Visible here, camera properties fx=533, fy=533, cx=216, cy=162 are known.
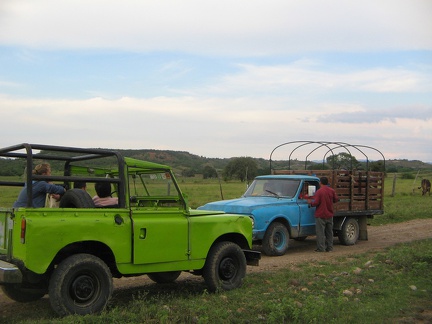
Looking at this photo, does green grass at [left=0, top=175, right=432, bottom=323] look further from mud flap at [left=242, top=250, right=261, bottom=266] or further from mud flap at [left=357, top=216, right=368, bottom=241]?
mud flap at [left=357, top=216, right=368, bottom=241]

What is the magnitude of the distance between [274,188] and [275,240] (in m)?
1.50

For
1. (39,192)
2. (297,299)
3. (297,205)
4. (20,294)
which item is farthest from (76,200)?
(297,205)

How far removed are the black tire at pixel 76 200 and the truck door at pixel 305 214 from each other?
7.38 metres

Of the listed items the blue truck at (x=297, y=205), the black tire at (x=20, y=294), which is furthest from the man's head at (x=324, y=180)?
the black tire at (x=20, y=294)

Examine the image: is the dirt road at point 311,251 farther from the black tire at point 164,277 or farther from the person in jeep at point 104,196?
the person in jeep at point 104,196

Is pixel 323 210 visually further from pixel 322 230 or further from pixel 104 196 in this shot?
pixel 104 196

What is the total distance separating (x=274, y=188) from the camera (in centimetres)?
1345

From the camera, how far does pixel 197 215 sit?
791 cm

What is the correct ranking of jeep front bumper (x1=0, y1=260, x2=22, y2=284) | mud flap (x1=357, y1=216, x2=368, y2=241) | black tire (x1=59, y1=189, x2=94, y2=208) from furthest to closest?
mud flap (x1=357, y1=216, x2=368, y2=241) → black tire (x1=59, y1=189, x2=94, y2=208) → jeep front bumper (x1=0, y1=260, x2=22, y2=284)

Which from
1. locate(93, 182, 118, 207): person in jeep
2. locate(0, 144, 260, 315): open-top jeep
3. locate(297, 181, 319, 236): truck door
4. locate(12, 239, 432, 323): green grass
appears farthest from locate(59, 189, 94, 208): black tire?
locate(297, 181, 319, 236): truck door

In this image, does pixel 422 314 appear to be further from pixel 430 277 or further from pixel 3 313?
pixel 3 313

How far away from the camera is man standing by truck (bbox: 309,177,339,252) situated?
1285 cm

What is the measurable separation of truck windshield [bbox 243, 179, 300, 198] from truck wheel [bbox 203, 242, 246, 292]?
5.17 m

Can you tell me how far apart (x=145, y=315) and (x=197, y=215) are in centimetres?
205
